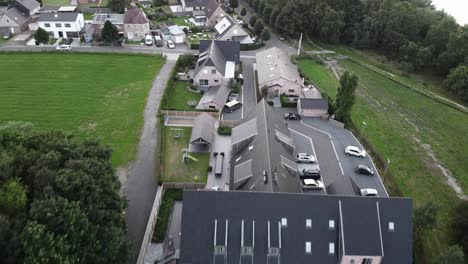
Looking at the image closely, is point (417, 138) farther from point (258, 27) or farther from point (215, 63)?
point (258, 27)

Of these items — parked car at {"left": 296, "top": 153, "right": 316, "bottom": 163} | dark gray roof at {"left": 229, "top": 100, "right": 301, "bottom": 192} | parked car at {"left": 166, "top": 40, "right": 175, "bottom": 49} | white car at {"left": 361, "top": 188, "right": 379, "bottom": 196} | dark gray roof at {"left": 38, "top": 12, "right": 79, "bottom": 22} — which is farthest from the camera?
dark gray roof at {"left": 38, "top": 12, "right": 79, "bottom": 22}

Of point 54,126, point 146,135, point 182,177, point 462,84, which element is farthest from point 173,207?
point 462,84

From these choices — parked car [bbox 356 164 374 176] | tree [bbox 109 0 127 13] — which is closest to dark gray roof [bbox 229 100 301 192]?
parked car [bbox 356 164 374 176]

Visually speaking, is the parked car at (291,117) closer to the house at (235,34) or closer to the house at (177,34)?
the house at (235,34)

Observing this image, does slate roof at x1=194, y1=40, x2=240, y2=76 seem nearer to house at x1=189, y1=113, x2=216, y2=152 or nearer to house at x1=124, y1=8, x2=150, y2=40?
house at x1=189, y1=113, x2=216, y2=152

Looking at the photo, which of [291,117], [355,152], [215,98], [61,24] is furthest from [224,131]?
[61,24]

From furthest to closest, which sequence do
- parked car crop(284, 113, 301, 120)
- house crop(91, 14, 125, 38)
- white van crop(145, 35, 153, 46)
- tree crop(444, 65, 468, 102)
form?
1. house crop(91, 14, 125, 38)
2. white van crop(145, 35, 153, 46)
3. tree crop(444, 65, 468, 102)
4. parked car crop(284, 113, 301, 120)

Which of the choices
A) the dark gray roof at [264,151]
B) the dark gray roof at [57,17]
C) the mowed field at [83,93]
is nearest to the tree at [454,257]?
the dark gray roof at [264,151]
